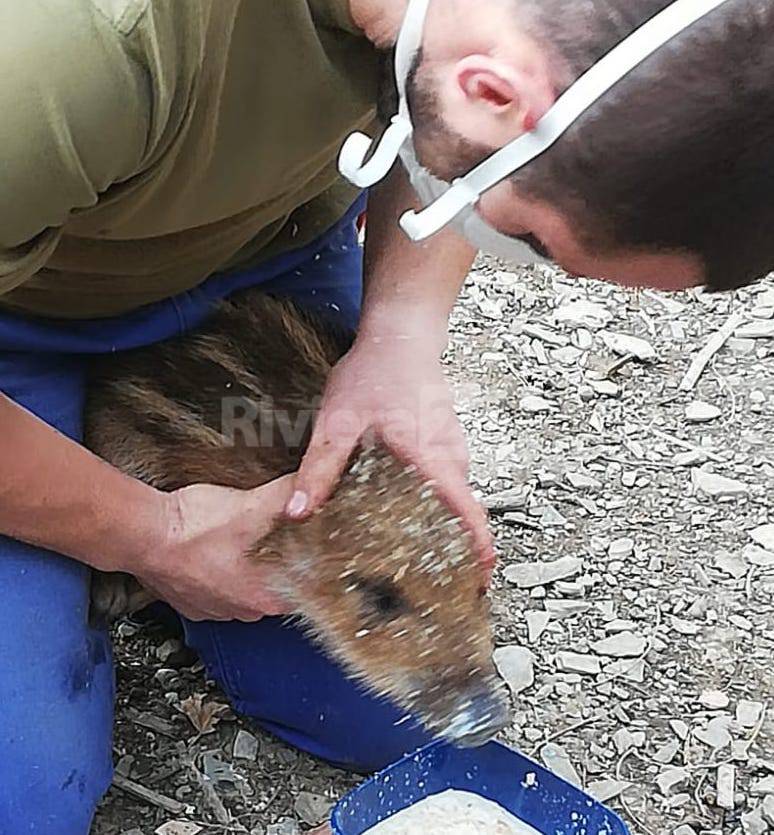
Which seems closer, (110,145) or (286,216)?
(110,145)

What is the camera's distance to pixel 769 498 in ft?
9.58

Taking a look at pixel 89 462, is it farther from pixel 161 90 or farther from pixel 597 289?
pixel 597 289

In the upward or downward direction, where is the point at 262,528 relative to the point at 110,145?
downward

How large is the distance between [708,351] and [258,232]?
1454 millimetres

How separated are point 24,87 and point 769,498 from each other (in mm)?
1885

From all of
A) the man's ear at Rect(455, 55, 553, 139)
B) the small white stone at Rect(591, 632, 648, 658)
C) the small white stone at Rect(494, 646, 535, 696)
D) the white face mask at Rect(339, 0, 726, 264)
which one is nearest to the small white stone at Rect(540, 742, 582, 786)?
the small white stone at Rect(494, 646, 535, 696)

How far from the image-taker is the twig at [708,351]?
10.6 ft

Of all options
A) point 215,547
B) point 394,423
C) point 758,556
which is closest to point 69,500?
point 215,547

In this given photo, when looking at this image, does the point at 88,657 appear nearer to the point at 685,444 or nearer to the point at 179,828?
the point at 179,828

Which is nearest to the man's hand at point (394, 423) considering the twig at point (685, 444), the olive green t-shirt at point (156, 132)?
the olive green t-shirt at point (156, 132)

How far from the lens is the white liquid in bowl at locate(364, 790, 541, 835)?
2059mm

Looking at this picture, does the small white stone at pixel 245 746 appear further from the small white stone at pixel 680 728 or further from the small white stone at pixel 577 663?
the small white stone at pixel 680 728

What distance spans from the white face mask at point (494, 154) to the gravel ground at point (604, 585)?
40.8 inches

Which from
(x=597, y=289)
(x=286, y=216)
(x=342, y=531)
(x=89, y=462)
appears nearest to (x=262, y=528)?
(x=342, y=531)
